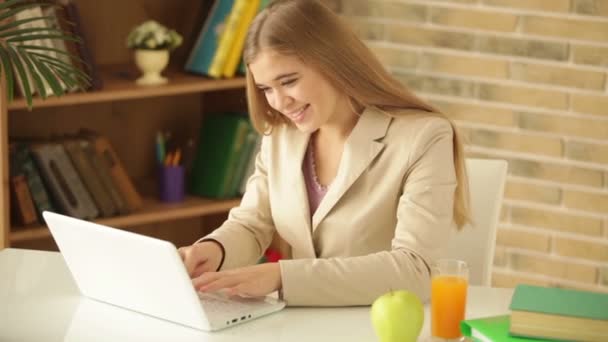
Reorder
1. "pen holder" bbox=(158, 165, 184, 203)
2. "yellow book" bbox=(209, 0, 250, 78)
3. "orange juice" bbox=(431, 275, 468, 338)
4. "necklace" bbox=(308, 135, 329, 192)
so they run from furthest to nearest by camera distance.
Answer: "pen holder" bbox=(158, 165, 184, 203), "yellow book" bbox=(209, 0, 250, 78), "necklace" bbox=(308, 135, 329, 192), "orange juice" bbox=(431, 275, 468, 338)

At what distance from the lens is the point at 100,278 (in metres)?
2.05

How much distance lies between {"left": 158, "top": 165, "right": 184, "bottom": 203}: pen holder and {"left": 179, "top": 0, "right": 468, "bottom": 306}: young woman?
144 cm

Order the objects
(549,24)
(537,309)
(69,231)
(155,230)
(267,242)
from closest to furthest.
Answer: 1. (537,309)
2. (69,231)
3. (267,242)
4. (549,24)
5. (155,230)

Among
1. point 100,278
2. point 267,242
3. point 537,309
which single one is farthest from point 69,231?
point 537,309

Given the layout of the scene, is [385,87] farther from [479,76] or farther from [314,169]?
[479,76]

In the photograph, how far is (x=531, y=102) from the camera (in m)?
3.59

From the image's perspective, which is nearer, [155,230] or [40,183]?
[40,183]

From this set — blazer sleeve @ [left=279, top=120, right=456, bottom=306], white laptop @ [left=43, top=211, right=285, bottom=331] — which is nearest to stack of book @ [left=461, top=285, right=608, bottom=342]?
blazer sleeve @ [left=279, top=120, right=456, bottom=306]

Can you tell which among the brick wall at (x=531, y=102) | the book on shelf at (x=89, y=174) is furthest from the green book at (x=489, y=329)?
the book on shelf at (x=89, y=174)

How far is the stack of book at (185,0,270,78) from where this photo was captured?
3.75 meters

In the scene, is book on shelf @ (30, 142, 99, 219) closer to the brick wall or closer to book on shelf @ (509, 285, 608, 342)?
the brick wall

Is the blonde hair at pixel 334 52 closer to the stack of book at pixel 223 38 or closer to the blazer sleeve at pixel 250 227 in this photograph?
the blazer sleeve at pixel 250 227

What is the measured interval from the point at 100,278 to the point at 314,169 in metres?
0.58

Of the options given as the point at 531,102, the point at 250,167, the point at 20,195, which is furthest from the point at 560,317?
the point at 250,167
